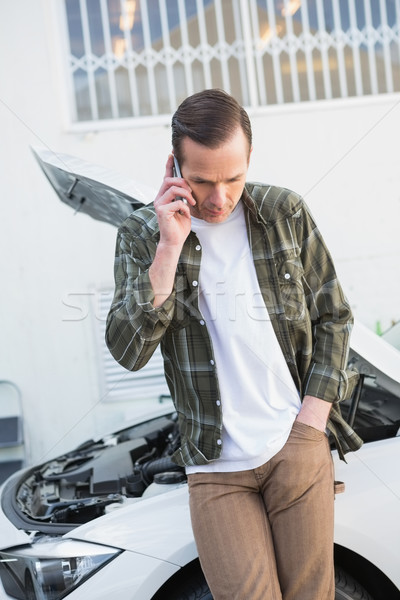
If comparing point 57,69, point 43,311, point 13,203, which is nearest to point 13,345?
point 43,311

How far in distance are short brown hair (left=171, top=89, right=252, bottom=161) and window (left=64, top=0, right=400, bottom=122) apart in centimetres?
450

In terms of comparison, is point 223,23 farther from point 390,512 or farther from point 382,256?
point 390,512

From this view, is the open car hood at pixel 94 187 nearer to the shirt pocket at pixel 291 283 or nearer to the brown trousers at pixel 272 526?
the shirt pocket at pixel 291 283

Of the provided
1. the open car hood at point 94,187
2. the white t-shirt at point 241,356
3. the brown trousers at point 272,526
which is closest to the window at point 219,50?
the open car hood at point 94,187

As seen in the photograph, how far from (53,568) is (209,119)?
1441mm

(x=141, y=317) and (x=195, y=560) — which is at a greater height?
(x=141, y=317)

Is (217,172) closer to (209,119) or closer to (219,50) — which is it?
(209,119)

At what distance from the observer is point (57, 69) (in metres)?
5.90

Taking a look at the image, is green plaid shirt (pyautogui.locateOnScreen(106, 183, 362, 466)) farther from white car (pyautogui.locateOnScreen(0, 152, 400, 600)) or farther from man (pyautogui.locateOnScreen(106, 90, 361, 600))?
white car (pyautogui.locateOnScreen(0, 152, 400, 600))

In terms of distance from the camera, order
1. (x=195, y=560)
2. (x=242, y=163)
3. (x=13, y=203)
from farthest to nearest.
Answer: (x=13, y=203)
(x=195, y=560)
(x=242, y=163)

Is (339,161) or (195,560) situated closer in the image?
(195,560)

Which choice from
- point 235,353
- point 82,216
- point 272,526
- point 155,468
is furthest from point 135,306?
point 82,216

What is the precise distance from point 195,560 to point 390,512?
62 centimetres

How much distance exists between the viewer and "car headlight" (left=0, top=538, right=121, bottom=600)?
2215 millimetres
